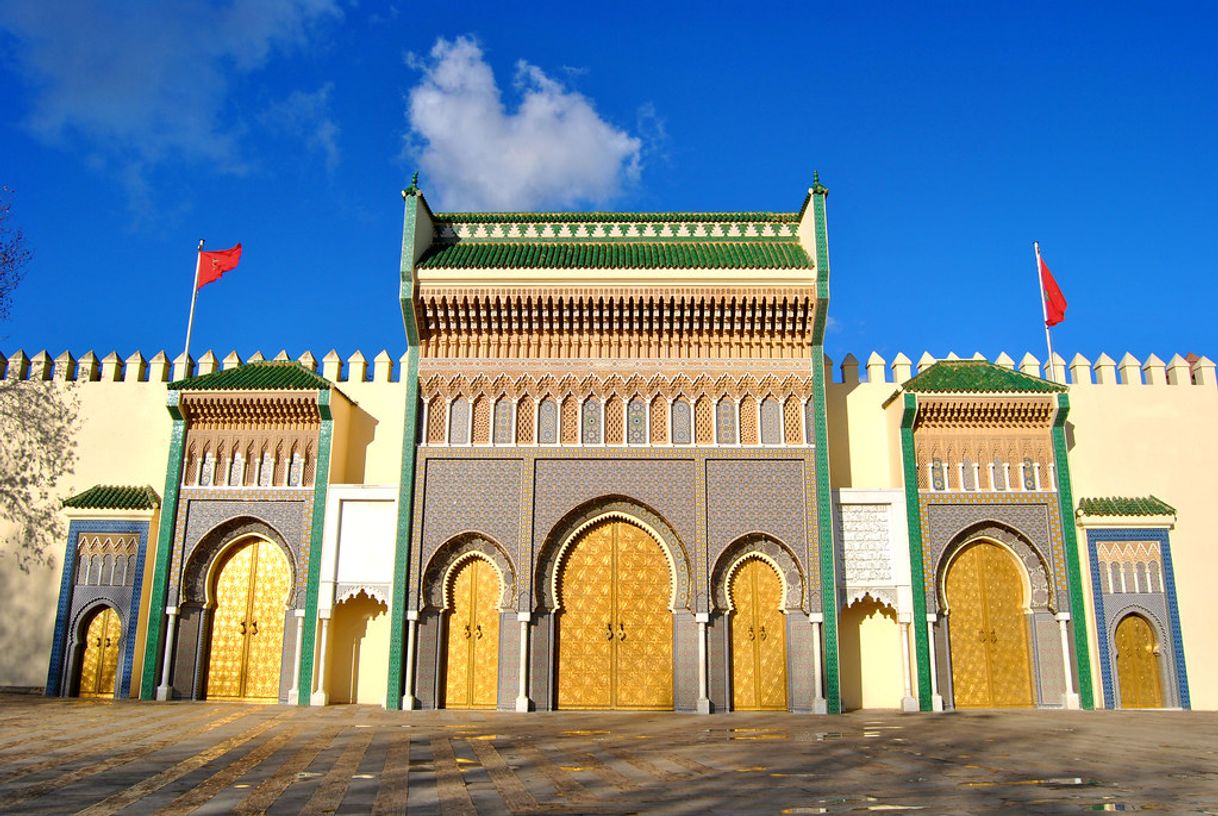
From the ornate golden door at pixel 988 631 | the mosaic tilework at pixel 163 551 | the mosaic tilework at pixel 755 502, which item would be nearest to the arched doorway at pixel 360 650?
the mosaic tilework at pixel 163 551

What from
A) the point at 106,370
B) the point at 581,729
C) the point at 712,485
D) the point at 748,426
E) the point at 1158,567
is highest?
the point at 106,370

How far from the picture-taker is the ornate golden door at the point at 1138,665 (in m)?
13.7

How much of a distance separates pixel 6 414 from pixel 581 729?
12.0 meters

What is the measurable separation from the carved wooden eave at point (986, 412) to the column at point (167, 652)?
11.8 metres

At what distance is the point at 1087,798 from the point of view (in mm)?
6035

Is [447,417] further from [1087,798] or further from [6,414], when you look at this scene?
[1087,798]

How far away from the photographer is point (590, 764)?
763 centimetres

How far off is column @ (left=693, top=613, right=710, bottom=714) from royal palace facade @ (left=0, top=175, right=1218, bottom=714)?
35 millimetres

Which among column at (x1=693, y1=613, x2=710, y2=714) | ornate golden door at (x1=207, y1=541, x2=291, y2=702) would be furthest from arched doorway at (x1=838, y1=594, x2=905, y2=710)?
ornate golden door at (x1=207, y1=541, x2=291, y2=702)

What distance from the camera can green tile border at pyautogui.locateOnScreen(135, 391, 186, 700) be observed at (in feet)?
45.0

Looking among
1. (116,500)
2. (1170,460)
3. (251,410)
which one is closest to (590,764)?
(251,410)

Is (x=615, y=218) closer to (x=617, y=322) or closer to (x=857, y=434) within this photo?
(x=617, y=322)

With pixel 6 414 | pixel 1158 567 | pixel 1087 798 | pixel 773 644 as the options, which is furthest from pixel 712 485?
pixel 6 414

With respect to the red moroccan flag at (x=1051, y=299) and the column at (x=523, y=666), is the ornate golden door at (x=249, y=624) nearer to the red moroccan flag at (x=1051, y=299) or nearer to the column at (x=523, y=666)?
the column at (x=523, y=666)
